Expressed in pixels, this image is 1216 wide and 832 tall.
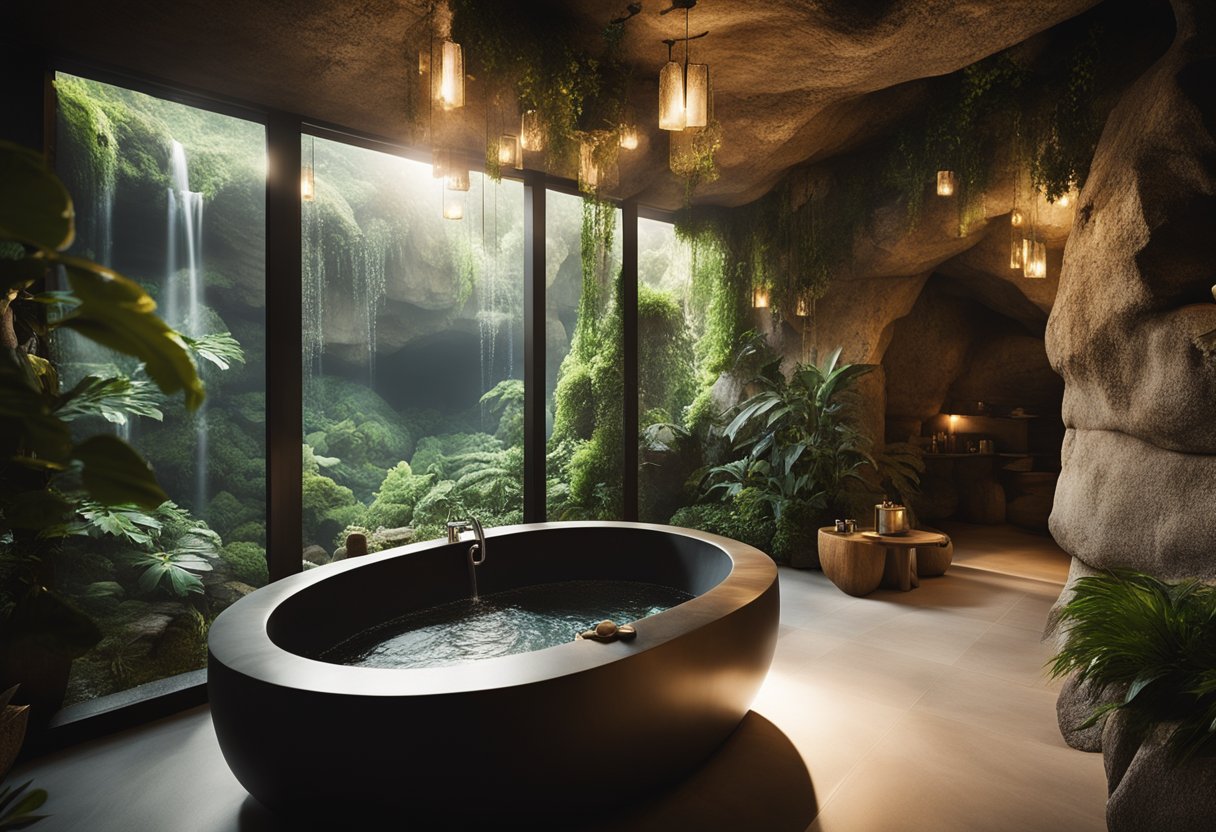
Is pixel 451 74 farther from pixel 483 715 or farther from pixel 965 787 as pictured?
A: pixel 965 787

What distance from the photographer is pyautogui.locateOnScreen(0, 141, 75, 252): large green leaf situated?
1.68 ft

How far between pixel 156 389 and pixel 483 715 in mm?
3174

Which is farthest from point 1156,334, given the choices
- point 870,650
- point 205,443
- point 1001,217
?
point 205,443

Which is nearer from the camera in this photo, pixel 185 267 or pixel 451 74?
pixel 451 74

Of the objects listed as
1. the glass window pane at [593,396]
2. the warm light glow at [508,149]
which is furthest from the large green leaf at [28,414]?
the glass window pane at [593,396]

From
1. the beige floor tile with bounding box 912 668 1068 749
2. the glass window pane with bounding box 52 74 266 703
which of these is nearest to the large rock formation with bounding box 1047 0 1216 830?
the beige floor tile with bounding box 912 668 1068 749

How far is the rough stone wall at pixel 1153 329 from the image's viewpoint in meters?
2.76

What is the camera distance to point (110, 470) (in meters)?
0.58

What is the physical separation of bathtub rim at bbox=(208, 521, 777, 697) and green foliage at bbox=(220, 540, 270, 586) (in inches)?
102

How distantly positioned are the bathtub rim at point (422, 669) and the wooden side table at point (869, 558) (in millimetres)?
2082

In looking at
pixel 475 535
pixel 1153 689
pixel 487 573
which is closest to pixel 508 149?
pixel 475 535

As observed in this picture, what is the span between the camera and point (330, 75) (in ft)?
10.8

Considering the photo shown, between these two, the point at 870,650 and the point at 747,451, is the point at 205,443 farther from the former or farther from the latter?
the point at 870,650

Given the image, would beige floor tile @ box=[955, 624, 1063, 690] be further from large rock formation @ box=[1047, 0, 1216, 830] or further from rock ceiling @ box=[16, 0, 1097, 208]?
rock ceiling @ box=[16, 0, 1097, 208]
